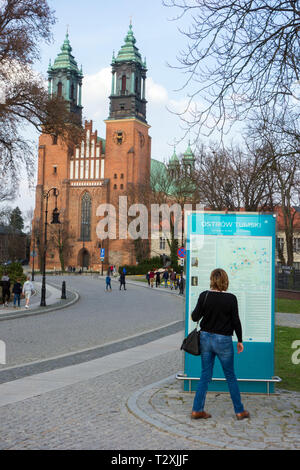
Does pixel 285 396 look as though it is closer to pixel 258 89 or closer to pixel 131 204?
pixel 258 89

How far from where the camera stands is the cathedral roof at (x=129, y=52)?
83.7 metres

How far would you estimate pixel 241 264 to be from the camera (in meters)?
7.54

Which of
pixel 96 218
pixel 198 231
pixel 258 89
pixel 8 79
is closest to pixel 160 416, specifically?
pixel 198 231

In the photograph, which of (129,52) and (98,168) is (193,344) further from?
(129,52)

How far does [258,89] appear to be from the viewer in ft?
24.1

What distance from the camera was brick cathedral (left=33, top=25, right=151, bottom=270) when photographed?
7956cm

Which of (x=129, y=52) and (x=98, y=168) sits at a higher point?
(x=129, y=52)

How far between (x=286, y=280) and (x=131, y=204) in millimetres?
34814

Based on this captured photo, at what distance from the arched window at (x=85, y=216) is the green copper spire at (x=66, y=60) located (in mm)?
23046

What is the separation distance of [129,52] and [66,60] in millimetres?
11752

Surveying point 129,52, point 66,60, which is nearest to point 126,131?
point 129,52

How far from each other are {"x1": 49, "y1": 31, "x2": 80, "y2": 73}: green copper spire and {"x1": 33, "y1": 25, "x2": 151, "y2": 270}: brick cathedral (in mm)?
8888

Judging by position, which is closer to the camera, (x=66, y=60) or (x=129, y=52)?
(x=129, y=52)

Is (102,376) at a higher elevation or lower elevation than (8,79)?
lower
